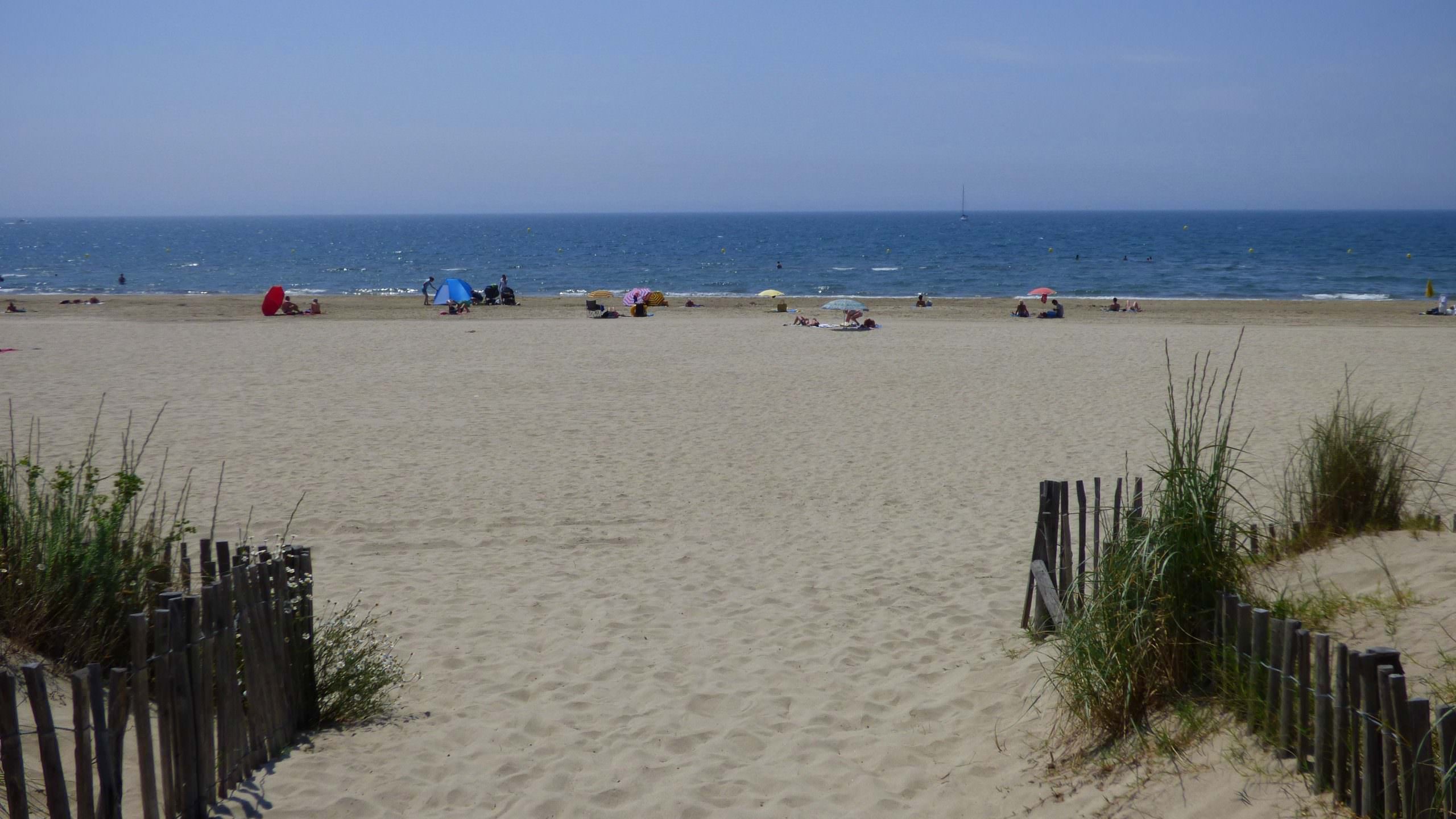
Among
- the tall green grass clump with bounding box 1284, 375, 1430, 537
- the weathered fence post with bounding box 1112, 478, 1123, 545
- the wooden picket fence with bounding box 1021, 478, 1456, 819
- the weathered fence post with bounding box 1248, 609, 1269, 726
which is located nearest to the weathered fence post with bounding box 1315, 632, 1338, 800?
the wooden picket fence with bounding box 1021, 478, 1456, 819

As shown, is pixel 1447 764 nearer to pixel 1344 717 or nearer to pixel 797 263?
pixel 1344 717

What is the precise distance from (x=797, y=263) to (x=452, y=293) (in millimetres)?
40737

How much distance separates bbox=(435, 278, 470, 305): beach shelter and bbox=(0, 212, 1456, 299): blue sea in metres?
14.4

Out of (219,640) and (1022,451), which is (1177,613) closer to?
(219,640)

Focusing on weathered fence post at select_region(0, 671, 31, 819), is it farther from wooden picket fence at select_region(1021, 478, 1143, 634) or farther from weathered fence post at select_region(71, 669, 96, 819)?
wooden picket fence at select_region(1021, 478, 1143, 634)

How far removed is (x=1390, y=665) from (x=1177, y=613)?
0.93 meters

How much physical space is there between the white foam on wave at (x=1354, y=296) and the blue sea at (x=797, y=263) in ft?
0.80

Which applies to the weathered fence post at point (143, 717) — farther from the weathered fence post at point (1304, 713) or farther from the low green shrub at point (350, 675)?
the weathered fence post at point (1304, 713)

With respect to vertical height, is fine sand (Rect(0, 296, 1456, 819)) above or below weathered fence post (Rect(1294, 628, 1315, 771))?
below

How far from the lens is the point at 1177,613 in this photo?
393 cm

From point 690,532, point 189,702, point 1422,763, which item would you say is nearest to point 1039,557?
point 1422,763

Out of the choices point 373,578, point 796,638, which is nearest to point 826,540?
point 796,638

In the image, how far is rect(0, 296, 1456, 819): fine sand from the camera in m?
4.15

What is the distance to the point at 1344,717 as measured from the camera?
3121 mm
